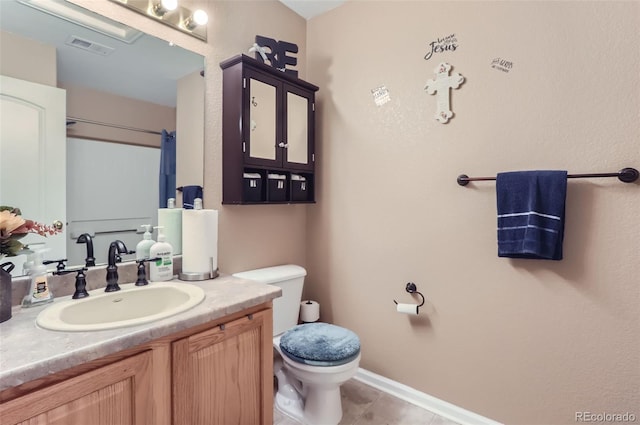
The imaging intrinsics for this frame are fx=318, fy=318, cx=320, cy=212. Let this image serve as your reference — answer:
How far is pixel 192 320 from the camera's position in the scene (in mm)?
1031

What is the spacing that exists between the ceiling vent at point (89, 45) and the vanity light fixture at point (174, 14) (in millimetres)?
201

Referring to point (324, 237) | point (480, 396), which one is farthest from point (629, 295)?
point (324, 237)

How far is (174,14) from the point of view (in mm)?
1566

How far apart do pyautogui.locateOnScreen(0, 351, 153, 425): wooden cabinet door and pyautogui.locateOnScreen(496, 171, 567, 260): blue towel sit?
151cm

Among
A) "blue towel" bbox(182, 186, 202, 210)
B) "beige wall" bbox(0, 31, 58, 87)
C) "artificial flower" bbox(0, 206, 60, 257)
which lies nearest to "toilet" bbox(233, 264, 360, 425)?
"blue towel" bbox(182, 186, 202, 210)

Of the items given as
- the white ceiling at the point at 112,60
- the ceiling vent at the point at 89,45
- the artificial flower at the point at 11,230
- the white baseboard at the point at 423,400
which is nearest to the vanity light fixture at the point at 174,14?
the white ceiling at the point at 112,60

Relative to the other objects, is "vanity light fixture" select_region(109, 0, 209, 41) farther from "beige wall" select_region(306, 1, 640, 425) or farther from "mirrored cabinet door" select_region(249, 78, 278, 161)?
"beige wall" select_region(306, 1, 640, 425)

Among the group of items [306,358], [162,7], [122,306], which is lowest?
[306,358]

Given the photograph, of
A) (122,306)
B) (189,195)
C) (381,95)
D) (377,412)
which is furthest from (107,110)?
(377,412)

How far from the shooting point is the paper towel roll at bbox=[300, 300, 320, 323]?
6.88ft

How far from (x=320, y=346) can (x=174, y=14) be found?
1.79 meters

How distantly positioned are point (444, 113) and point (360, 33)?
0.79 m

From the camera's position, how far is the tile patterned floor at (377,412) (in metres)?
1.69

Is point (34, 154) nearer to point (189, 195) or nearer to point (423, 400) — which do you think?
point (189, 195)
